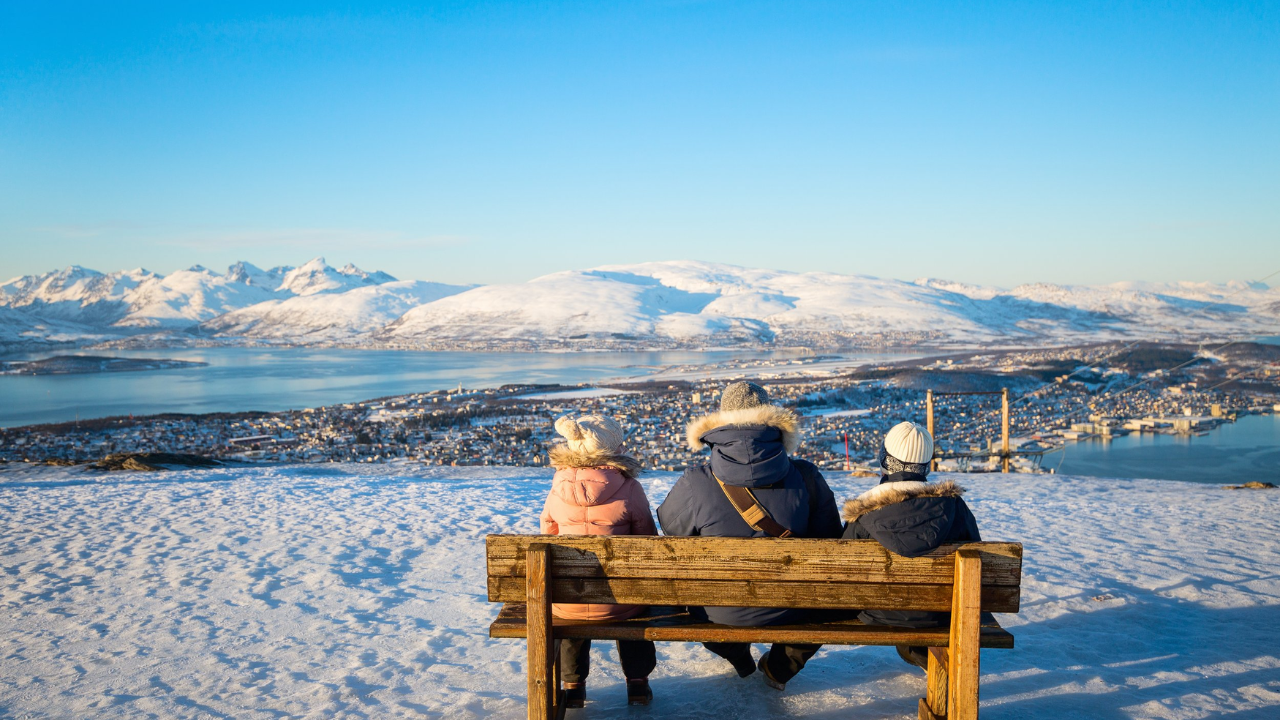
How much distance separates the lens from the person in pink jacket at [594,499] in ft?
10.1

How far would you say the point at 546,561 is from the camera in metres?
2.57

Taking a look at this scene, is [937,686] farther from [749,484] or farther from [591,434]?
[591,434]

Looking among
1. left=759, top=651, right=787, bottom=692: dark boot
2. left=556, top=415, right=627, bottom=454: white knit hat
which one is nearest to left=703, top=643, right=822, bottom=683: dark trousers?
left=759, top=651, right=787, bottom=692: dark boot

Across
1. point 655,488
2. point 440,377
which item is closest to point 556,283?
point 440,377

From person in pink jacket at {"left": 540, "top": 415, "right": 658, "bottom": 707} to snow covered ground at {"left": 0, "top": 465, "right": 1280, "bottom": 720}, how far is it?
0.62 ft

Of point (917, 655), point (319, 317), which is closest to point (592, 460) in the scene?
point (917, 655)

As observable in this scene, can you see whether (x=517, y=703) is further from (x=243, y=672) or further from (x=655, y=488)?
(x=655, y=488)

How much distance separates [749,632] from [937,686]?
0.82 meters

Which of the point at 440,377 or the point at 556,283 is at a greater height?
the point at 556,283

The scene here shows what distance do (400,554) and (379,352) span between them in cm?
9795

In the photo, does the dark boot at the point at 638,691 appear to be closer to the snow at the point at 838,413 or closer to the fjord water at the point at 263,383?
the snow at the point at 838,413

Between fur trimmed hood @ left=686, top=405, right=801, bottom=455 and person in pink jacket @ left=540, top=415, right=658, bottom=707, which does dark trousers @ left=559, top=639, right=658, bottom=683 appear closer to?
person in pink jacket @ left=540, top=415, right=658, bottom=707

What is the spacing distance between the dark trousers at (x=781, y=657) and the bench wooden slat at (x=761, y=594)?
2.02 ft

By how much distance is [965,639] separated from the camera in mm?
2486
